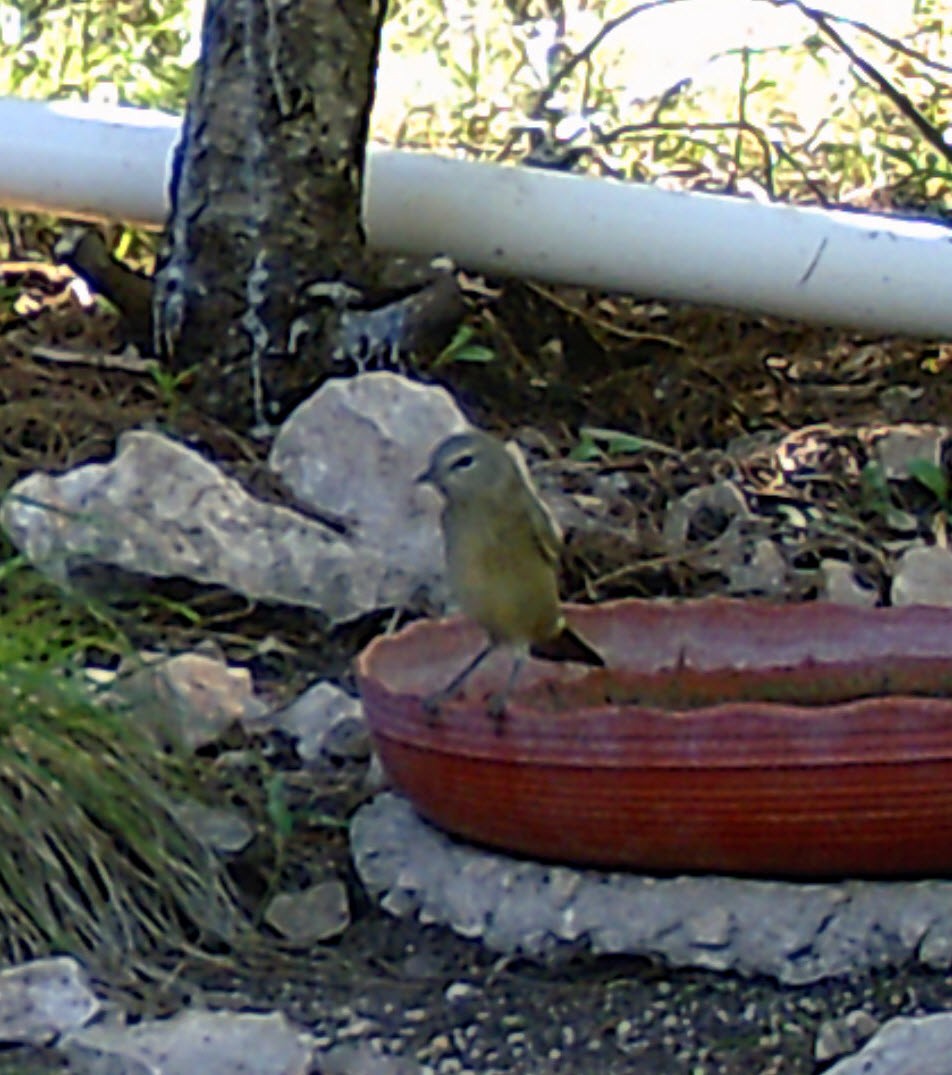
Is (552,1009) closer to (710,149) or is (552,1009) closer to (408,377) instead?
(408,377)

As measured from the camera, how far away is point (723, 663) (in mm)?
3562

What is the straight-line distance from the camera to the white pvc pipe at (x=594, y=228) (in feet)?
15.3

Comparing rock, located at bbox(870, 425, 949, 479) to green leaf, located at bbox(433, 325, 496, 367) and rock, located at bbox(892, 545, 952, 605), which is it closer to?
rock, located at bbox(892, 545, 952, 605)

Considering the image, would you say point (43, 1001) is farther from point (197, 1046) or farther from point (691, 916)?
point (691, 916)

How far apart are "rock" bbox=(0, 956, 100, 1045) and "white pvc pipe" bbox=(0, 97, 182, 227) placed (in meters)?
2.15

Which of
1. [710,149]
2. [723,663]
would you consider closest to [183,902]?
[723,663]

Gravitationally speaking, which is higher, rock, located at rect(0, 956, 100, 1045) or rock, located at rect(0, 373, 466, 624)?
rock, located at rect(0, 373, 466, 624)

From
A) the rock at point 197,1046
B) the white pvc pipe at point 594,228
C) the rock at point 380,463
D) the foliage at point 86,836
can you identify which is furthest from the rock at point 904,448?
the rock at point 197,1046

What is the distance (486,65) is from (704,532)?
74.6 inches

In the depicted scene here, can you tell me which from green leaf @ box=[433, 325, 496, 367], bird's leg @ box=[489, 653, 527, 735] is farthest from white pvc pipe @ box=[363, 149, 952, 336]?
bird's leg @ box=[489, 653, 527, 735]

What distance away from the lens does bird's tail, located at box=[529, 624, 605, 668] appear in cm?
337

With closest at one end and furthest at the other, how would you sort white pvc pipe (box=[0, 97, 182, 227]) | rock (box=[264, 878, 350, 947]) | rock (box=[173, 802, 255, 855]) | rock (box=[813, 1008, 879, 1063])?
1. rock (box=[813, 1008, 879, 1063])
2. rock (box=[264, 878, 350, 947])
3. rock (box=[173, 802, 255, 855])
4. white pvc pipe (box=[0, 97, 182, 227])

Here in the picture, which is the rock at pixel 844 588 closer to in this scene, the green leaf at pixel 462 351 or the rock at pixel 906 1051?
the green leaf at pixel 462 351

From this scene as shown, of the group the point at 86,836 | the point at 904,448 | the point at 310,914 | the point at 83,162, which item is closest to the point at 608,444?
the point at 904,448
